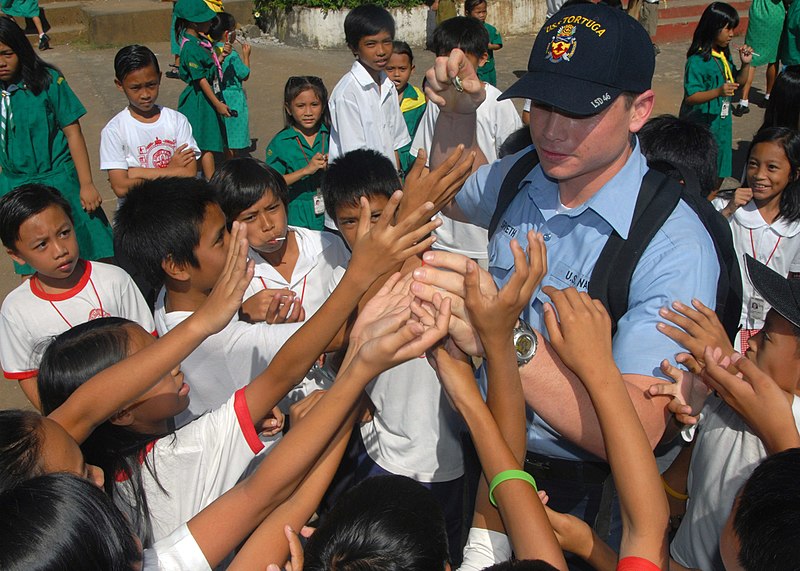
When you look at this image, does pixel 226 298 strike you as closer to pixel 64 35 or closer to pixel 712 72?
pixel 712 72

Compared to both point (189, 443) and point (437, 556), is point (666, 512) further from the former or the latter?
point (189, 443)

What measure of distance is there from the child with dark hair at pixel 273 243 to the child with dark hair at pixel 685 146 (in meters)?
1.42

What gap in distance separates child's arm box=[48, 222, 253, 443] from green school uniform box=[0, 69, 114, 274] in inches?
106

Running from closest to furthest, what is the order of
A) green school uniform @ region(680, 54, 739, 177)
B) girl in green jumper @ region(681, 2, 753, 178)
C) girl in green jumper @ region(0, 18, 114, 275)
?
girl in green jumper @ region(0, 18, 114, 275)
girl in green jumper @ region(681, 2, 753, 178)
green school uniform @ region(680, 54, 739, 177)

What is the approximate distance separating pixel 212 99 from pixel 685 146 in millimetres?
4175

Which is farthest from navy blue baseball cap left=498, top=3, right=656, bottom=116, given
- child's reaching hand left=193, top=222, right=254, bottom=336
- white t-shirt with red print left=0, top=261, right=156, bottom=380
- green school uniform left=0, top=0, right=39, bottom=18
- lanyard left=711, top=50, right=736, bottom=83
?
green school uniform left=0, top=0, right=39, bottom=18

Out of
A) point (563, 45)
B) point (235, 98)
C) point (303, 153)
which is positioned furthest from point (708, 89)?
point (563, 45)

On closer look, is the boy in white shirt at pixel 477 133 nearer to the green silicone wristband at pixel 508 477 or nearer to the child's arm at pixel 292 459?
the child's arm at pixel 292 459

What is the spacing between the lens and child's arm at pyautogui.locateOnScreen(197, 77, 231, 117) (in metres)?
6.00

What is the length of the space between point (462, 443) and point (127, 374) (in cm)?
102

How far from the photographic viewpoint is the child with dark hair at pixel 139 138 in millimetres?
4551

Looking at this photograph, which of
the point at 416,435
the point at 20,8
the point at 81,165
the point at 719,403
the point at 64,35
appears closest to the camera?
the point at 719,403

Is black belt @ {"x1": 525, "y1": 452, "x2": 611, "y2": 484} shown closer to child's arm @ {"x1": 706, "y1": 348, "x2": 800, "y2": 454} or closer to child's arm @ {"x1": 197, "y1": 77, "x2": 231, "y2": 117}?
child's arm @ {"x1": 706, "y1": 348, "x2": 800, "y2": 454}

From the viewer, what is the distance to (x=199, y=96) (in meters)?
6.07
